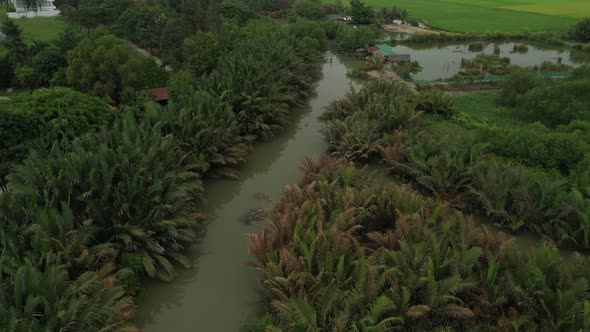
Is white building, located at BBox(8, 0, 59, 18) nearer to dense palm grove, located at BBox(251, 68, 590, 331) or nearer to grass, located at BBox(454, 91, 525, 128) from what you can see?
dense palm grove, located at BBox(251, 68, 590, 331)

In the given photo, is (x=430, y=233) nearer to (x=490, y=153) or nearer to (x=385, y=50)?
(x=490, y=153)

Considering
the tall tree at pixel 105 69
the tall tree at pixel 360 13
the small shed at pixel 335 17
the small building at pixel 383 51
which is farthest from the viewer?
the small shed at pixel 335 17

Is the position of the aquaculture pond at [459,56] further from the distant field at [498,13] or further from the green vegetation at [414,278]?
the green vegetation at [414,278]

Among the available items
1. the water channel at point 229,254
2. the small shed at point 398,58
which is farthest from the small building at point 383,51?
the water channel at point 229,254

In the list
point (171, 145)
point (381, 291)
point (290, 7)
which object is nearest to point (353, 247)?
point (381, 291)

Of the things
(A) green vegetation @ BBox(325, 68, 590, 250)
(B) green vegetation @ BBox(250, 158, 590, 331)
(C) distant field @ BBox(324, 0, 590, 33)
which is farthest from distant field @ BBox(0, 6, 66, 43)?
(C) distant field @ BBox(324, 0, 590, 33)

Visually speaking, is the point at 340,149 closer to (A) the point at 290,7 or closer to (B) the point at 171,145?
(B) the point at 171,145

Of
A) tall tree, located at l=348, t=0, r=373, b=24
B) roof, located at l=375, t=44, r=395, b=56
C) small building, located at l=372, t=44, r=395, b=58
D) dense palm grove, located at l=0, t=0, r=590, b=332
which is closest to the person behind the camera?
dense palm grove, located at l=0, t=0, r=590, b=332
